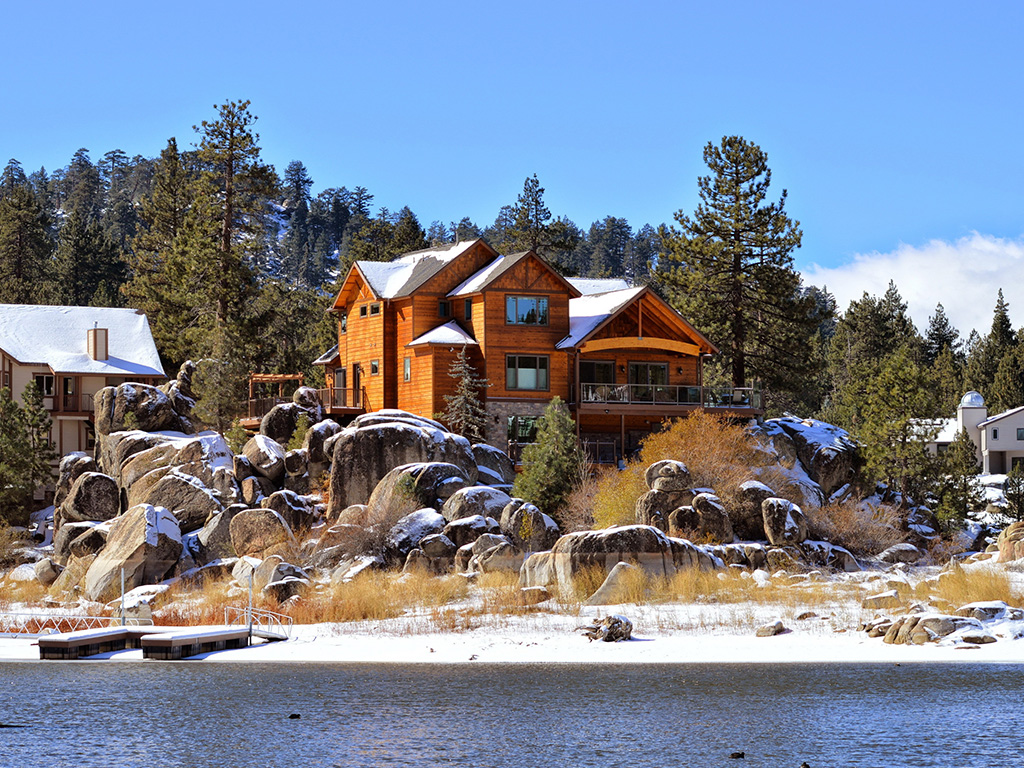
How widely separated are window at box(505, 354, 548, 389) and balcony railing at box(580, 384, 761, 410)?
2.01 m

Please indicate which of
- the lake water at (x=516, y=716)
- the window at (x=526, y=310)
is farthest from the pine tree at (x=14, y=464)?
the lake water at (x=516, y=716)

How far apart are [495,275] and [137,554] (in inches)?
844

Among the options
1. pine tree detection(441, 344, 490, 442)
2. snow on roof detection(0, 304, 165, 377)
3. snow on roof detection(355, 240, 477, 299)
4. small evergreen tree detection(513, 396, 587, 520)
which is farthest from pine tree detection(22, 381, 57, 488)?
small evergreen tree detection(513, 396, 587, 520)

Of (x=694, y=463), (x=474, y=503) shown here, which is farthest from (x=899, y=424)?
(x=474, y=503)

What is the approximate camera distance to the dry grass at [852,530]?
166 ft

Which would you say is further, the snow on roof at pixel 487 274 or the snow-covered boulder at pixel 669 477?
the snow on roof at pixel 487 274

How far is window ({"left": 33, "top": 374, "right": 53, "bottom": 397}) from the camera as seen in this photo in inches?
2589

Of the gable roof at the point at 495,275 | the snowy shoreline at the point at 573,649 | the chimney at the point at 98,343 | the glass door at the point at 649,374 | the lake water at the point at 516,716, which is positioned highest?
the gable roof at the point at 495,275

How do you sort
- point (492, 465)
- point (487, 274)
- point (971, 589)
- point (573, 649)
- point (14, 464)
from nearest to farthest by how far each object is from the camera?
point (573, 649)
point (971, 589)
point (492, 465)
point (14, 464)
point (487, 274)

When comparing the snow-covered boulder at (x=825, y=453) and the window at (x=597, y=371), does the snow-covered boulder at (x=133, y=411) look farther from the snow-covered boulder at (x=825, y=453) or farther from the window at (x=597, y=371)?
the snow-covered boulder at (x=825, y=453)

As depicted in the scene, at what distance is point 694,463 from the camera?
50344mm

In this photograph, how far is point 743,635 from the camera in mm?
32875

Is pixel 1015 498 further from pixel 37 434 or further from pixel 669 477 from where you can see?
pixel 37 434

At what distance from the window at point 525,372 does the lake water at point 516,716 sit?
28.7m
